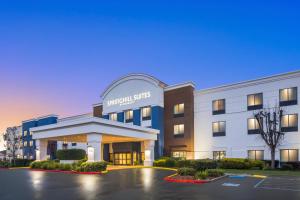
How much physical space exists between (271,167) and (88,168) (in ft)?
67.2

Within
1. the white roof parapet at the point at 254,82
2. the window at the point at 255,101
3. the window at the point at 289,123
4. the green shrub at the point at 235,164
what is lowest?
the green shrub at the point at 235,164

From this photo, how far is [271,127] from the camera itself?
3366 cm

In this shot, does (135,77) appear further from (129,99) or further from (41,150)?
(41,150)

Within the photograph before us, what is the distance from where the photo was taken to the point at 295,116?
3259cm

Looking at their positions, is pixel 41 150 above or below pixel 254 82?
below

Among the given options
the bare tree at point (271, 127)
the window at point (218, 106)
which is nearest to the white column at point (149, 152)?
the window at point (218, 106)

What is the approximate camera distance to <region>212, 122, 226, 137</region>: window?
38156 millimetres

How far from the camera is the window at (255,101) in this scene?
3541 cm

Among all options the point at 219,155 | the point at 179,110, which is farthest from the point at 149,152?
the point at 219,155

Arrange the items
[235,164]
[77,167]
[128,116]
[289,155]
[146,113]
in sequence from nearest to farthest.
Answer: [77,167] → [235,164] → [289,155] → [146,113] → [128,116]

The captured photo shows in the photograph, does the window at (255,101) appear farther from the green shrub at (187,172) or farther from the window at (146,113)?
the green shrub at (187,172)

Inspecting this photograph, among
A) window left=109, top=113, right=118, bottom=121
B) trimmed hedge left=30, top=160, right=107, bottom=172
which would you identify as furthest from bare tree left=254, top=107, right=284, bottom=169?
window left=109, top=113, right=118, bottom=121

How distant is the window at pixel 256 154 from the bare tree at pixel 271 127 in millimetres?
2012

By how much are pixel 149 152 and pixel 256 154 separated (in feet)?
47.5
